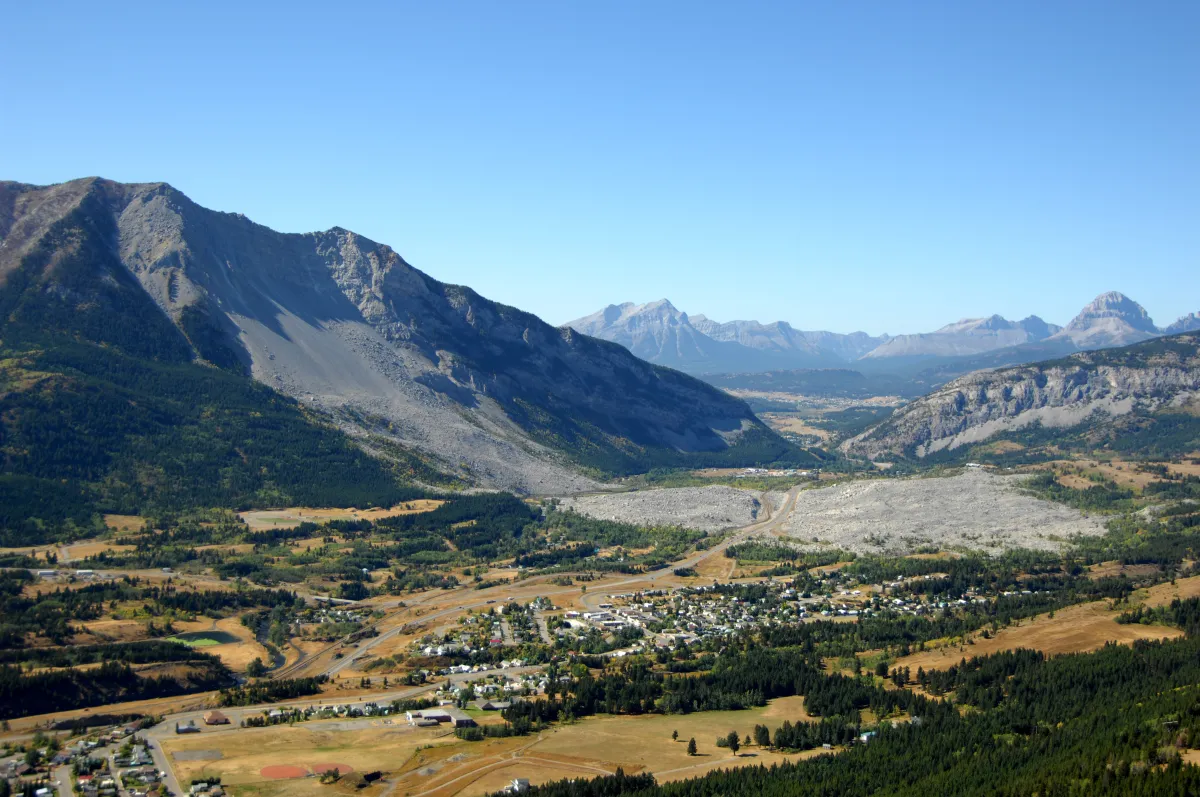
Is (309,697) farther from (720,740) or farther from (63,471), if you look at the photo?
(63,471)

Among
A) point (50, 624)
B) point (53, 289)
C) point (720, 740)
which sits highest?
point (53, 289)

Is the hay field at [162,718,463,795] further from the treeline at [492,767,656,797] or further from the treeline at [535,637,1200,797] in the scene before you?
the treeline at [535,637,1200,797]

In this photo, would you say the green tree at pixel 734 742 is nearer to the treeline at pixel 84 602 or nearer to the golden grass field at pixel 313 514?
the treeline at pixel 84 602

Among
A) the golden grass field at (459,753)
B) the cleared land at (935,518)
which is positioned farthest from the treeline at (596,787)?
the cleared land at (935,518)

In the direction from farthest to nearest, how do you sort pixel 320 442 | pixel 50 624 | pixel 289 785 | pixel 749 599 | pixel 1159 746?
pixel 320 442
pixel 749 599
pixel 50 624
pixel 289 785
pixel 1159 746

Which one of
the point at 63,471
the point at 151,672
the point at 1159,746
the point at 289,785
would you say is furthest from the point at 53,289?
the point at 1159,746

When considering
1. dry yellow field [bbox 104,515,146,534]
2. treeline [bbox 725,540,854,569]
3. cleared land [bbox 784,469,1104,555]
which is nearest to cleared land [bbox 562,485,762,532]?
cleared land [bbox 784,469,1104,555]

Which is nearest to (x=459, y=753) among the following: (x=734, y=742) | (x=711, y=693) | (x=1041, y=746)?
(x=734, y=742)

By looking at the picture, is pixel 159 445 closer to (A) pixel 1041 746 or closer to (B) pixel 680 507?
(B) pixel 680 507
